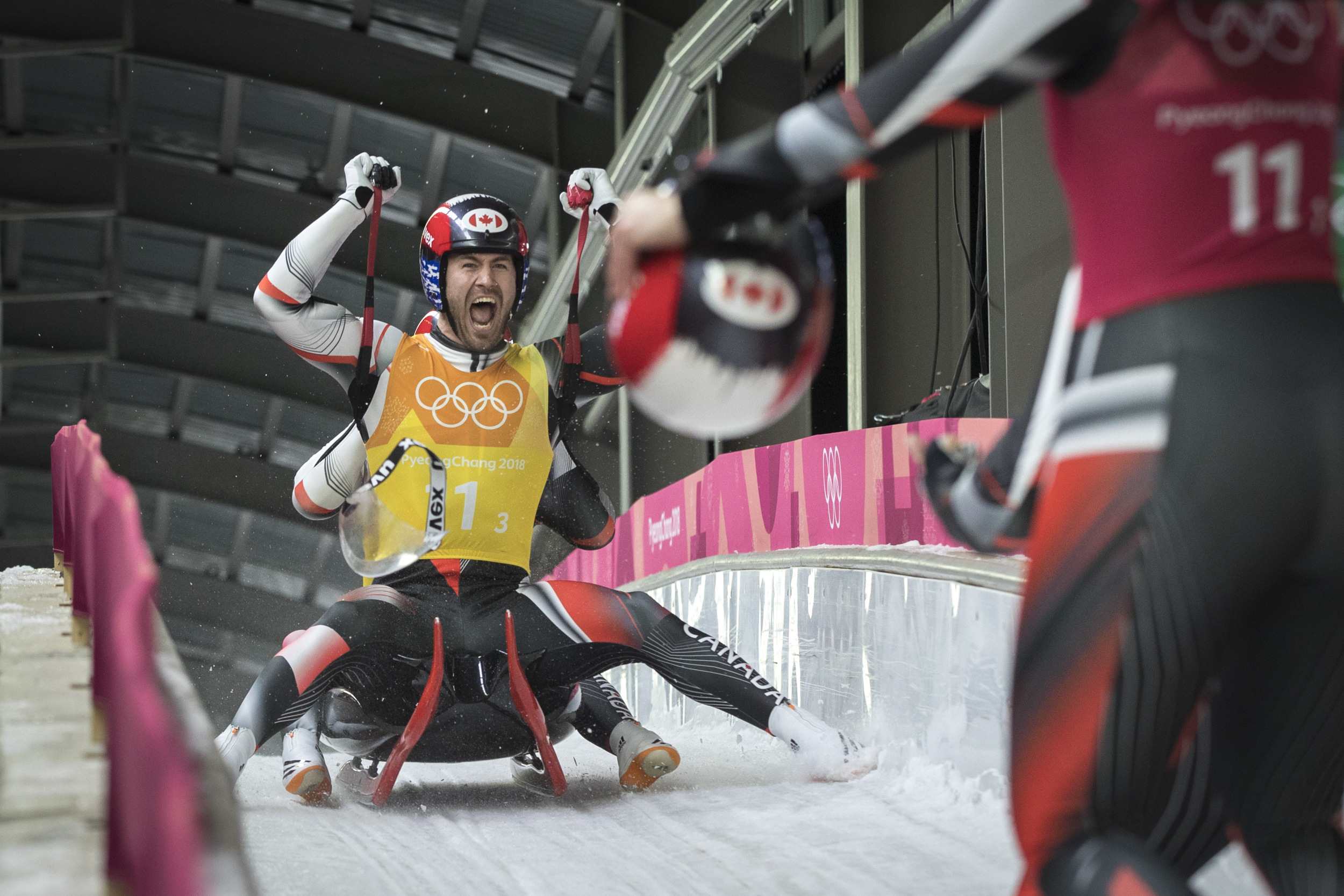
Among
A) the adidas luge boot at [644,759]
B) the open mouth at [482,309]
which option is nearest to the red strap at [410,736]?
the adidas luge boot at [644,759]

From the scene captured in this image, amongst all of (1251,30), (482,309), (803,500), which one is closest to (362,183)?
(482,309)

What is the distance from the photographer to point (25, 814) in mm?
1532

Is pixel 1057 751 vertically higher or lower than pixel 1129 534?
lower

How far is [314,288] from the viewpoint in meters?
4.02

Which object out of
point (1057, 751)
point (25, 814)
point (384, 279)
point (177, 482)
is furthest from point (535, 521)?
point (177, 482)

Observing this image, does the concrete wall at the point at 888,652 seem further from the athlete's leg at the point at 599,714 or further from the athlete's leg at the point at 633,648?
the athlete's leg at the point at 599,714

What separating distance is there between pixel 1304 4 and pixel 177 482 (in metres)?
18.8

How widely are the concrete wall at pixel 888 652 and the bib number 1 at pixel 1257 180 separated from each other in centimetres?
128

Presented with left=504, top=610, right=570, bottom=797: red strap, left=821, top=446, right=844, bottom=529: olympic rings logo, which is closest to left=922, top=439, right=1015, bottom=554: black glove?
left=504, top=610, right=570, bottom=797: red strap

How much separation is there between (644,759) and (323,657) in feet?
3.05

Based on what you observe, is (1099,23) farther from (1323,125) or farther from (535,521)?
(535,521)

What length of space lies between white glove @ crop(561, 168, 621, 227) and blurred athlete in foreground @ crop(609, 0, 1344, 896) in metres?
2.83

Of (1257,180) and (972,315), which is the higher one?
(972,315)

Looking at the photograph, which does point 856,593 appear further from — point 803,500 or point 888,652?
point 803,500
